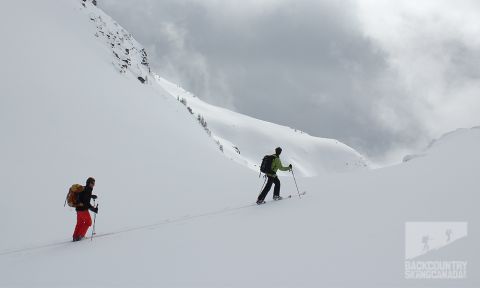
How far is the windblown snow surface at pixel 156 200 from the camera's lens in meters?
7.97

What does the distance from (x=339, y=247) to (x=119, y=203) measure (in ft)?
45.8

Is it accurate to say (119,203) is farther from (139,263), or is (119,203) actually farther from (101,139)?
(139,263)

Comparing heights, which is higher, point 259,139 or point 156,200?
point 259,139

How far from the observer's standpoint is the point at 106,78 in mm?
39906

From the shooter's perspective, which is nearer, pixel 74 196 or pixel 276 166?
pixel 74 196

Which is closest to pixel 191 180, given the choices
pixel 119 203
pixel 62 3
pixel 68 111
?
pixel 119 203

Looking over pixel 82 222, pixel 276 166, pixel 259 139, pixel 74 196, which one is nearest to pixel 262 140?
Answer: pixel 259 139

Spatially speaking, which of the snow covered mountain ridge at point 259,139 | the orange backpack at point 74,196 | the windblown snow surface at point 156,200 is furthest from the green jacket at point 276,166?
the snow covered mountain ridge at point 259,139

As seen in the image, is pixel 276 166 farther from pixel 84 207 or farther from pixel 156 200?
pixel 156 200

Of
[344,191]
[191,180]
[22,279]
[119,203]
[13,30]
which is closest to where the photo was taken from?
[22,279]

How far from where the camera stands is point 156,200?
21.0 m

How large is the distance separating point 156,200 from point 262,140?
15197 cm

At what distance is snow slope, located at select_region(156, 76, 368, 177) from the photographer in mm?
158500

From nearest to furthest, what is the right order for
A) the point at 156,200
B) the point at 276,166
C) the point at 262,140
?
1. the point at 276,166
2. the point at 156,200
3. the point at 262,140
